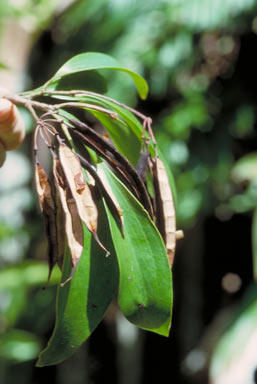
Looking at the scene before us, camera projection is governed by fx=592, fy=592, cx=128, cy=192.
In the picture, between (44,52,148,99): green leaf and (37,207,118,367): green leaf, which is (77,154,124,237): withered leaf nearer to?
(37,207,118,367): green leaf

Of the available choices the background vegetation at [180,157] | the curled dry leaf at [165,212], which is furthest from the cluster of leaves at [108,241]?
the background vegetation at [180,157]

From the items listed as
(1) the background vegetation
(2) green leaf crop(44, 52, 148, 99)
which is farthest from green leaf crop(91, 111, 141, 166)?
(1) the background vegetation

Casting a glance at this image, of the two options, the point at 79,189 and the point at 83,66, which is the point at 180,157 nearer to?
the point at 83,66

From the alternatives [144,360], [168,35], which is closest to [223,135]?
[168,35]

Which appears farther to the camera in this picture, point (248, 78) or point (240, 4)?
point (248, 78)

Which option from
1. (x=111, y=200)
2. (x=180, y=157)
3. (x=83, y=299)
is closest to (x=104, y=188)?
(x=111, y=200)

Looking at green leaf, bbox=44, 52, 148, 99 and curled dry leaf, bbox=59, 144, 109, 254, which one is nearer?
curled dry leaf, bbox=59, 144, 109, 254

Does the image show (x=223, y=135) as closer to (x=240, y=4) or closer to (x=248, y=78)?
(x=248, y=78)

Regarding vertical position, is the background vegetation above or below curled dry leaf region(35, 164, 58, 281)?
below
